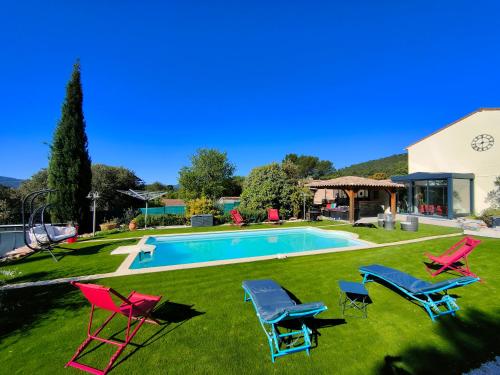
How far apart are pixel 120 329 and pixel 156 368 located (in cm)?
127

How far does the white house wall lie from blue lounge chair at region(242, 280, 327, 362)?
2052 centimetres

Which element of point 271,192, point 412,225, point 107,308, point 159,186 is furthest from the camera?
point 159,186

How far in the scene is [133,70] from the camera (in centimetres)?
1798

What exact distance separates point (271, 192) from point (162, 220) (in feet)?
26.9

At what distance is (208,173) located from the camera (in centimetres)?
3344

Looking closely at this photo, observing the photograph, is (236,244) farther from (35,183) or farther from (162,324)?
(35,183)

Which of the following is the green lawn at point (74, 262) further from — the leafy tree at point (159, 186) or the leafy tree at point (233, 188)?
the leafy tree at point (159, 186)

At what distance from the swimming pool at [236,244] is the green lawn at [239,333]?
3.08m

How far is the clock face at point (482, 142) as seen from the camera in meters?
17.1

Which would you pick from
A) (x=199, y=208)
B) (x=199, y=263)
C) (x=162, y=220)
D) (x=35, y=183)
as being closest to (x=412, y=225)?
(x=199, y=263)

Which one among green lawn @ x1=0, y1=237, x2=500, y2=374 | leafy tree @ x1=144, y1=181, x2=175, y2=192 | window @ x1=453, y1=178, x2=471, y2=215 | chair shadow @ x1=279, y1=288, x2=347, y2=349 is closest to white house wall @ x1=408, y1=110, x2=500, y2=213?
window @ x1=453, y1=178, x2=471, y2=215

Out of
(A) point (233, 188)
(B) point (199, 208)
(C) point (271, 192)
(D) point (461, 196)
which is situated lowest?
(B) point (199, 208)

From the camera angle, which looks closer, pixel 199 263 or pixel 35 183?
pixel 199 263

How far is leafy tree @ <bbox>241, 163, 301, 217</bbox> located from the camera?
62.4ft
